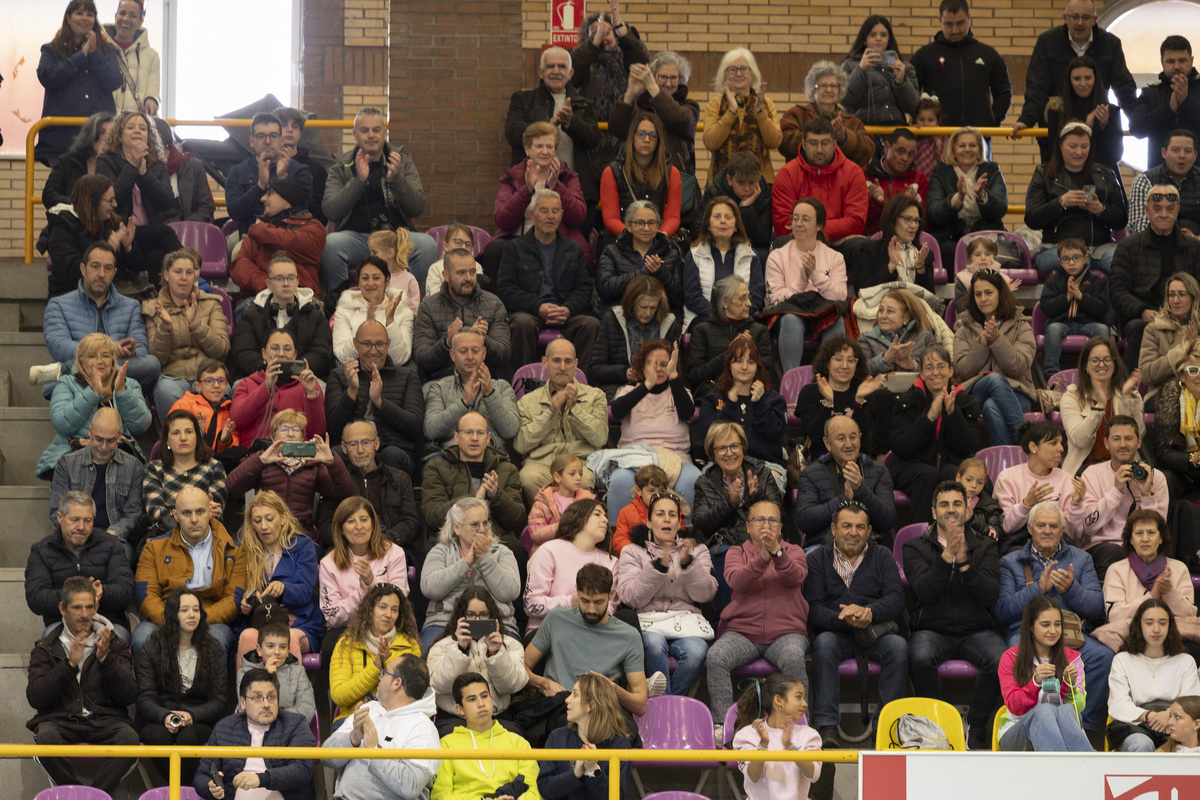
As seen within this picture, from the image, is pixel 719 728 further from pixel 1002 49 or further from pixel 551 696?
pixel 1002 49

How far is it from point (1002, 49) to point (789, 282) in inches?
246

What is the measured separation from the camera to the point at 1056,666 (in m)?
7.41

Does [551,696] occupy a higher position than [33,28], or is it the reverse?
[33,28]

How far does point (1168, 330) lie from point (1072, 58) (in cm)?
344

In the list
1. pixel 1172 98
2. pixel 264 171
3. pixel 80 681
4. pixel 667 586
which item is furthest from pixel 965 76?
pixel 80 681

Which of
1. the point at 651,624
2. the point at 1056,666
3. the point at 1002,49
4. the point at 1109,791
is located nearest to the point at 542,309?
the point at 651,624

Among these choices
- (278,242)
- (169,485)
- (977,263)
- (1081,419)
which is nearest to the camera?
(169,485)

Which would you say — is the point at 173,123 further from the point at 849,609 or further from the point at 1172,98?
the point at 1172,98

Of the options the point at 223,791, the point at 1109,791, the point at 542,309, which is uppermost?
the point at 542,309

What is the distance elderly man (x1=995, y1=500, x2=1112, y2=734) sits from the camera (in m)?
7.74

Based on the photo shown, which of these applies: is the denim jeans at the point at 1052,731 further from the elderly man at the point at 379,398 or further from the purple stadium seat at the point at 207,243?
the purple stadium seat at the point at 207,243

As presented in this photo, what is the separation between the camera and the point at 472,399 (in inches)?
348

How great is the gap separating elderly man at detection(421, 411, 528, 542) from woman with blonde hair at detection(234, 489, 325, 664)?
2.42 ft

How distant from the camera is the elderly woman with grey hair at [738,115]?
1095 cm
